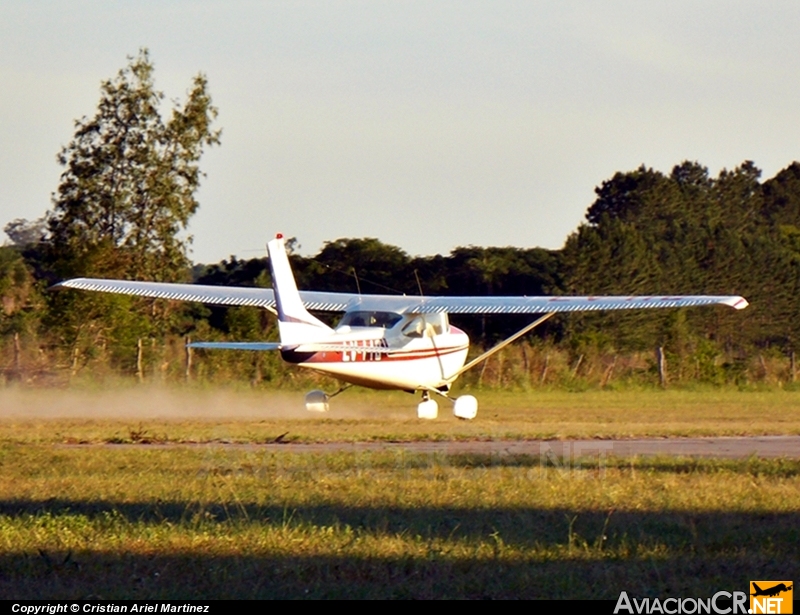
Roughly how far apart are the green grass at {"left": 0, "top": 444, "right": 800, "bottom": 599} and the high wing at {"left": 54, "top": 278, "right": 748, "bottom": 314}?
1102 cm

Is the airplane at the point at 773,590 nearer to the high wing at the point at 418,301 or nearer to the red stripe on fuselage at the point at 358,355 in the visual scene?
the high wing at the point at 418,301

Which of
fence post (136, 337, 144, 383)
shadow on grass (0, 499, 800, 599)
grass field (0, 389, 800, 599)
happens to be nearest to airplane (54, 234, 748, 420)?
fence post (136, 337, 144, 383)

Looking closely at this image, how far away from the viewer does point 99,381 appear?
2744 centimetres

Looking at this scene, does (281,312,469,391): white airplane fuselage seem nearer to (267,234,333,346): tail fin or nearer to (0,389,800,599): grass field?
(267,234,333,346): tail fin

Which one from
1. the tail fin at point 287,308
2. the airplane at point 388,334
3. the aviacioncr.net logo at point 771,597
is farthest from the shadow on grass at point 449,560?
the airplane at point 388,334

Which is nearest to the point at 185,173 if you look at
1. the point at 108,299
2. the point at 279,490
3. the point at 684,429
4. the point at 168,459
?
the point at 108,299

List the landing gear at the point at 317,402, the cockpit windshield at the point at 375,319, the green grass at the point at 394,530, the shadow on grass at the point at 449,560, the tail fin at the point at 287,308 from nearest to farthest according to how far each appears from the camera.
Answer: the shadow on grass at the point at 449,560, the green grass at the point at 394,530, the tail fin at the point at 287,308, the landing gear at the point at 317,402, the cockpit windshield at the point at 375,319

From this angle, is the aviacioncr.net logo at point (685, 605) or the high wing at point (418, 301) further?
the high wing at point (418, 301)

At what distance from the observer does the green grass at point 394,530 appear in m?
6.70

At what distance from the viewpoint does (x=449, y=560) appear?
23.7 ft

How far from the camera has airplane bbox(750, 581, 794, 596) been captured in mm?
6250

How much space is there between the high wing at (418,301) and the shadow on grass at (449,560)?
43.7ft

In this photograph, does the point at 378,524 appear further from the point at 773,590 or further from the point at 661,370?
the point at 661,370

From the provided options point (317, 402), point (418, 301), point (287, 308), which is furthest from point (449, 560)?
point (418, 301)
